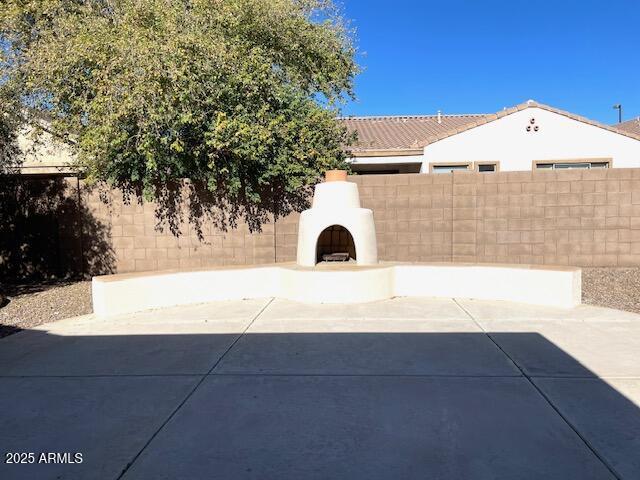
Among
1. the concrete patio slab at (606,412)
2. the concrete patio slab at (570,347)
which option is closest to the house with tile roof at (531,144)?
the concrete patio slab at (570,347)

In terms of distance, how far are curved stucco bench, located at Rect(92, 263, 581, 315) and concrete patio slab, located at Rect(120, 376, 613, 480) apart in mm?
3512

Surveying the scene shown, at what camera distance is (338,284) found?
25.8 ft

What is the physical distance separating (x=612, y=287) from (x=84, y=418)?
28.6 ft

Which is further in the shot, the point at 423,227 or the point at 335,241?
the point at 423,227

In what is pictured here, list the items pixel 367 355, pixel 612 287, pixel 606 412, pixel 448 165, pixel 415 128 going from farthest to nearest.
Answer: pixel 415 128, pixel 448 165, pixel 612 287, pixel 367 355, pixel 606 412

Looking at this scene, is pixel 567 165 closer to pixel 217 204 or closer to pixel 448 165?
pixel 448 165

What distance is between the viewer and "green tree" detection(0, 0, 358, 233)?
8.83m

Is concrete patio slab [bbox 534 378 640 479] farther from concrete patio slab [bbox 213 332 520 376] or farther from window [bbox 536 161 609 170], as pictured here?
window [bbox 536 161 609 170]

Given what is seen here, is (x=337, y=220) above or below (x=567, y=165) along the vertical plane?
below

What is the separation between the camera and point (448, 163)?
1642cm

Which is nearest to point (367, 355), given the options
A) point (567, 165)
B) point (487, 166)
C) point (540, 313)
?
point (540, 313)

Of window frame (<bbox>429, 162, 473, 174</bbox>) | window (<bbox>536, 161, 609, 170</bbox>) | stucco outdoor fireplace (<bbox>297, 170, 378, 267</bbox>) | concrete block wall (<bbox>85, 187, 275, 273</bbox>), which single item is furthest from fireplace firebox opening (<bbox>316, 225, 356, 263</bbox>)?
window (<bbox>536, 161, 609, 170</bbox>)

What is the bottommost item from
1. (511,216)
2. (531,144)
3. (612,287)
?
(612,287)

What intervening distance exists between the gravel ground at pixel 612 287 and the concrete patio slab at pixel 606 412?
3651 millimetres
